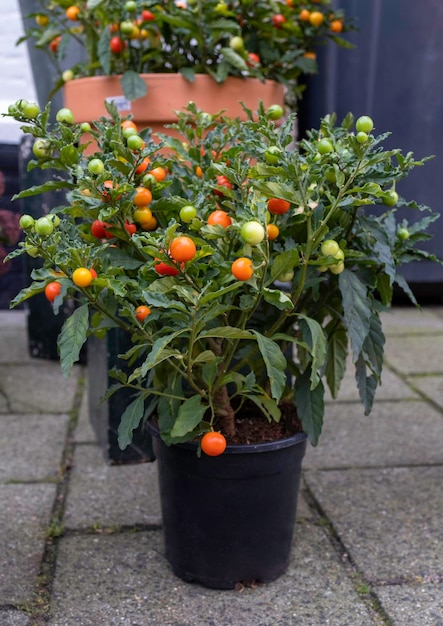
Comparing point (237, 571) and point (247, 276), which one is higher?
point (247, 276)

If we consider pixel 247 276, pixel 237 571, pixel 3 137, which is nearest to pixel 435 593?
pixel 237 571

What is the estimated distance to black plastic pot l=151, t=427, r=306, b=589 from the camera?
59.2 inches

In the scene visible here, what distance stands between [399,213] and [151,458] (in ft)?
3.79

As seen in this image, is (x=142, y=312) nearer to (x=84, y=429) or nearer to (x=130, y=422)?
(x=130, y=422)

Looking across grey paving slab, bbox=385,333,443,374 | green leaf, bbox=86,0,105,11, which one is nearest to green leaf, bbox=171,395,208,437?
green leaf, bbox=86,0,105,11

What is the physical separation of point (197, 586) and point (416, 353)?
2.02 m

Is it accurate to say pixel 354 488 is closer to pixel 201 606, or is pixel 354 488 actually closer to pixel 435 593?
pixel 435 593

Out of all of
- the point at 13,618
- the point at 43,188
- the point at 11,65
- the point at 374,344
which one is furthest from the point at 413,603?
the point at 11,65

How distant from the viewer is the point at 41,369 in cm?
312

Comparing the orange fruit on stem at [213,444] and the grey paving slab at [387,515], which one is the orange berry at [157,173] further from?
the grey paving slab at [387,515]

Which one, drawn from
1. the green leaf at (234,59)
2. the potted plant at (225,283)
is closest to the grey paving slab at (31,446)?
the potted plant at (225,283)

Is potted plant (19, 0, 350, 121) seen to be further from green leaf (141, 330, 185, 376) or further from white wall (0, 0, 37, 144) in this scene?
white wall (0, 0, 37, 144)

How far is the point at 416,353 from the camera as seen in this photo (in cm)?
334

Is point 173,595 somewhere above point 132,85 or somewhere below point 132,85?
below
